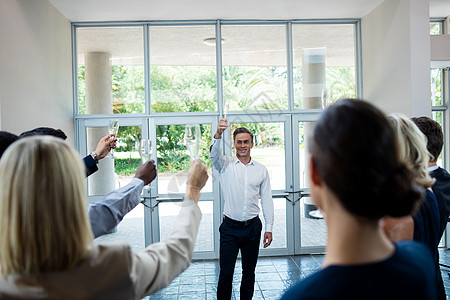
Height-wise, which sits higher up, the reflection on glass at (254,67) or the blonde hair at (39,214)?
the reflection on glass at (254,67)

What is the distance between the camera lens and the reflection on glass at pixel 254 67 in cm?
580

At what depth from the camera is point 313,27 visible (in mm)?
5926

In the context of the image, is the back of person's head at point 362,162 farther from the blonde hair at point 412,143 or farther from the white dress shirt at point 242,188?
the white dress shirt at point 242,188

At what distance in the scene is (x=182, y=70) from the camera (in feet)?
18.9

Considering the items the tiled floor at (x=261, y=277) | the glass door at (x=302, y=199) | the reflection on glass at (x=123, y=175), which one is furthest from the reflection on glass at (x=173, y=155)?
the glass door at (x=302, y=199)

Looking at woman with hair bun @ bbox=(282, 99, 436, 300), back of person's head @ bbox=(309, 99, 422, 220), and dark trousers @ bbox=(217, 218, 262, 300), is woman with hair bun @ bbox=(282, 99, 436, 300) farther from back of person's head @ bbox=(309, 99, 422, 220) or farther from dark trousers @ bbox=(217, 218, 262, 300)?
dark trousers @ bbox=(217, 218, 262, 300)

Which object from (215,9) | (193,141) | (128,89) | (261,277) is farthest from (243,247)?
(215,9)

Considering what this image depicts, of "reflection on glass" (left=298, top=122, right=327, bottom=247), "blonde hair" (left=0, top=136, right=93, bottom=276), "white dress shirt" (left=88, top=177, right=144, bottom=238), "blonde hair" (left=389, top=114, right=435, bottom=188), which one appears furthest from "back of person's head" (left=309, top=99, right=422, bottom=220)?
"reflection on glass" (left=298, top=122, right=327, bottom=247)

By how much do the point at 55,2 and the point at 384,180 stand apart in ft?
16.8

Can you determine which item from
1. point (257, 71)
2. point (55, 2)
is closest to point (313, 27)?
point (257, 71)

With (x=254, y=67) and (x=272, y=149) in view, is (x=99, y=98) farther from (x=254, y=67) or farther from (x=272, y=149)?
(x=272, y=149)

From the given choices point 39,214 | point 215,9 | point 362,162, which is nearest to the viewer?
point 362,162

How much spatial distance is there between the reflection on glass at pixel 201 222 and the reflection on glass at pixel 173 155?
221 mm

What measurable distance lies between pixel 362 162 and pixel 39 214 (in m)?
0.76
